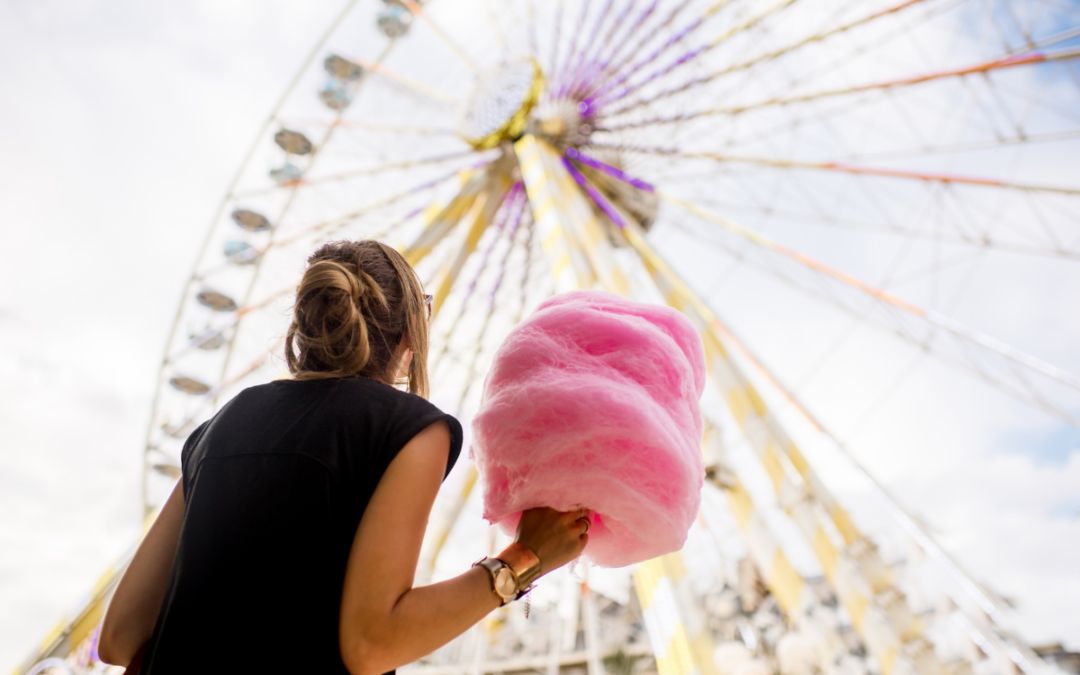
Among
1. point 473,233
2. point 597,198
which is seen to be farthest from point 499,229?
point 597,198

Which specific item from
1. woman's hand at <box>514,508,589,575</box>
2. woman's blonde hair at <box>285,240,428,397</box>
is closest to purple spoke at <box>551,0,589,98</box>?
woman's blonde hair at <box>285,240,428,397</box>

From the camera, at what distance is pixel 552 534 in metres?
1.30

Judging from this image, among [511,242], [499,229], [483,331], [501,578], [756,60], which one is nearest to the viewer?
[501,578]

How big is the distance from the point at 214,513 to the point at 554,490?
64 cm

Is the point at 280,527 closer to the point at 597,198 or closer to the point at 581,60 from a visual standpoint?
the point at 597,198

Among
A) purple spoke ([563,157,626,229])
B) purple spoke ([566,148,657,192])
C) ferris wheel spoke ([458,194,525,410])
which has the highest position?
purple spoke ([566,148,657,192])

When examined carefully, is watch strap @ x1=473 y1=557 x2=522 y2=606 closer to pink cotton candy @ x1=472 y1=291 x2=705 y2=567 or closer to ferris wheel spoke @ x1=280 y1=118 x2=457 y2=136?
pink cotton candy @ x1=472 y1=291 x2=705 y2=567

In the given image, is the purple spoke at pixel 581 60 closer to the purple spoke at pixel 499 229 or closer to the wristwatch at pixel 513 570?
the purple spoke at pixel 499 229

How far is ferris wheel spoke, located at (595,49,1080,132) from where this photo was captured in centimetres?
586

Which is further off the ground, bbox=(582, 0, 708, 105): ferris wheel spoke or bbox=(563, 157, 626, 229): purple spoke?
bbox=(582, 0, 708, 105): ferris wheel spoke

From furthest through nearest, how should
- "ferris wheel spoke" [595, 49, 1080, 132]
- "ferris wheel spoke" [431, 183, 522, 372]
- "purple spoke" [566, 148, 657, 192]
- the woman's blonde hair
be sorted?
1. "ferris wheel spoke" [431, 183, 522, 372]
2. "purple spoke" [566, 148, 657, 192]
3. "ferris wheel spoke" [595, 49, 1080, 132]
4. the woman's blonde hair

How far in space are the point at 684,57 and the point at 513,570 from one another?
28.5ft

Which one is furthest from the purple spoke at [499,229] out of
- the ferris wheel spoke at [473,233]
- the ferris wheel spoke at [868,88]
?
the ferris wheel spoke at [868,88]

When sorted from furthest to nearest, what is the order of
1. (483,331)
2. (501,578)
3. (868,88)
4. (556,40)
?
(483,331), (556,40), (868,88), (501,578)
